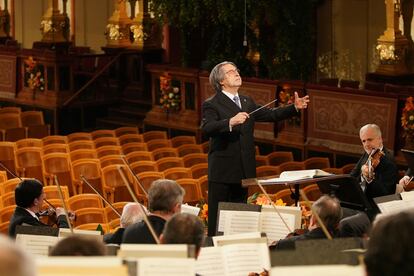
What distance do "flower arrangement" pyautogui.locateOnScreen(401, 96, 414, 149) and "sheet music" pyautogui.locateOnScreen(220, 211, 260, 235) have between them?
5.73m

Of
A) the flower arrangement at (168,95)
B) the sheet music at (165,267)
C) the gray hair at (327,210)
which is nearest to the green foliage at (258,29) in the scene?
the flower arrangement at (168,95)

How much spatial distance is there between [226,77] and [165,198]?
2.26 meters

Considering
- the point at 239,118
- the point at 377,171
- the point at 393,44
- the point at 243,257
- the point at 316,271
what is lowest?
the point at 243,257

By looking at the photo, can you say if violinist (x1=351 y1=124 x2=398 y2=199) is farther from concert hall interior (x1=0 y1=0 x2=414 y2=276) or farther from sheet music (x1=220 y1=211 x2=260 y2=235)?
sheet music (x1=220 y1=211 x2=260 y2=235)

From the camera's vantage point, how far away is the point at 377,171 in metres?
7.16

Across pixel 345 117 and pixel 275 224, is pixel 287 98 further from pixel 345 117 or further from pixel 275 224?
pixel 275 224

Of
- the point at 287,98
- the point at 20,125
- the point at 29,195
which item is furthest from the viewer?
the point at 20,125

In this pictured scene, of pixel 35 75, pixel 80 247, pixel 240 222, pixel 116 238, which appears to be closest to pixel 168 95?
pixel 35 75

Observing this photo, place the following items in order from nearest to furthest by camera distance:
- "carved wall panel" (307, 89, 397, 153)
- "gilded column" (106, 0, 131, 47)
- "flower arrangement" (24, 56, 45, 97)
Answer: "carved wall panel" (307, 89, 397, 153), "flower arrangement" (24, 56, 45, 97), "gilded column" (106, 0, 131, 47)

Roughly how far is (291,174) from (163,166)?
15.2 feet

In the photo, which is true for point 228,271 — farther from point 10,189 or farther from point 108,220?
point 10,189

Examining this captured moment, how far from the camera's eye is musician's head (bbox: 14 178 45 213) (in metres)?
6.39

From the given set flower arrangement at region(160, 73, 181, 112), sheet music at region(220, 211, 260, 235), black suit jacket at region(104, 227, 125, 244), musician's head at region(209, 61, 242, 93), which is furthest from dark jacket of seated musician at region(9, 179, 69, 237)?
flower arrangement at region(160, 73, 181, 112)

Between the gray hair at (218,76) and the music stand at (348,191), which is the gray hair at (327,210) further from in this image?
the gray hair at (218,76)
